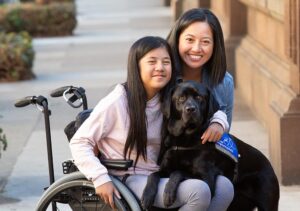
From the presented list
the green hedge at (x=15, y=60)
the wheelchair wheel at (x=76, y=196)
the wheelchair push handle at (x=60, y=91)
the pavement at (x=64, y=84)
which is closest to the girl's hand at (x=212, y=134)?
the wheelchair wheel at (x=76, y=196)

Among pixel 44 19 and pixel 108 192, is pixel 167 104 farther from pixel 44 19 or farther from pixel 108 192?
pixel 44 19

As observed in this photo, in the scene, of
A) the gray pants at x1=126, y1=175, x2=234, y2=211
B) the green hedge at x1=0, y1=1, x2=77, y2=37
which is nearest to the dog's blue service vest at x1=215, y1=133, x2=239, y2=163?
Answer: the gray pants at x1=126, y1=175, x2=234, y2=211

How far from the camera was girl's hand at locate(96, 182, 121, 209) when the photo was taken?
470 centimetres

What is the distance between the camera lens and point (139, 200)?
15.6 feet

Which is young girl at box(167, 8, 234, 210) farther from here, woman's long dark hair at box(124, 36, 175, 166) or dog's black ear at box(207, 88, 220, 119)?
woman's long dark hair at box(124, 36, 175, 166)

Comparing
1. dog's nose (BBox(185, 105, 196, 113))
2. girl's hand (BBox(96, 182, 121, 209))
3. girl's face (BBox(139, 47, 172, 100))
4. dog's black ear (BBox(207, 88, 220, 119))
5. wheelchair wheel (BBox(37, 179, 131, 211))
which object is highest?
girl's face (BBox(139, 47, 172, 100))

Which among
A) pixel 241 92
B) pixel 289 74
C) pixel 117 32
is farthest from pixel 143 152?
pixel 117 32

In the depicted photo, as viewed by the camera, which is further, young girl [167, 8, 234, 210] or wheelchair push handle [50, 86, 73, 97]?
wheelchair push handle [50, 86, 73, 97]

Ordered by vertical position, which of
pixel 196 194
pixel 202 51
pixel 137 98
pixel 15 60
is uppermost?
pixel 202 51

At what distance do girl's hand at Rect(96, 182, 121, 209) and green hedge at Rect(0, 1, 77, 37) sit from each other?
54.6 ft

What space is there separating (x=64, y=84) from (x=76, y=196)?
28.7 feet

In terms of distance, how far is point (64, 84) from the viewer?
1362 cm

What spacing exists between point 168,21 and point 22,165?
1485cm

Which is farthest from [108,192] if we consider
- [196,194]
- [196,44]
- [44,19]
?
[44,19]
